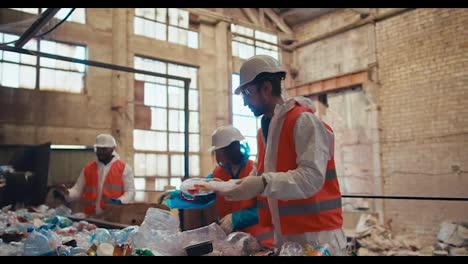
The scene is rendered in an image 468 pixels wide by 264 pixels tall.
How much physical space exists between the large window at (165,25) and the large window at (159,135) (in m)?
0.67

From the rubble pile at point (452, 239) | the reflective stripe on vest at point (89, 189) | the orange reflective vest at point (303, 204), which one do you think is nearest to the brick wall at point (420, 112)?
the rubble pile at point (452, 239)

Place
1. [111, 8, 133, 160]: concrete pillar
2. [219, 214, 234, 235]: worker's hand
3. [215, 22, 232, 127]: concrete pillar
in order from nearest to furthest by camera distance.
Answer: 1. [219, 214, 234, 235]: worker's hand
2. [111, 8, 133, 160]: concrete pillar
3. [215, 22, 232, 127]: concrete pillar

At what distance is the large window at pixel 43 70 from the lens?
7084 millimetres

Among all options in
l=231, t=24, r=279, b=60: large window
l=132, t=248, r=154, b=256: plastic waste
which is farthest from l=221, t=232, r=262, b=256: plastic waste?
l=231, t=24, r=279, b=60: large window

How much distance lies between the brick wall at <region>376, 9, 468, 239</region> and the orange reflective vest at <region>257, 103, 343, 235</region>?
23.2 ft

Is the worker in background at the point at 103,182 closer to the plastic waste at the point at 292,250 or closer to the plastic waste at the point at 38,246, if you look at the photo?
the plastic waste at the point at 38,246

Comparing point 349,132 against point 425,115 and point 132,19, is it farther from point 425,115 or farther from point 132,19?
point 132,19

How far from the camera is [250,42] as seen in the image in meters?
11.5

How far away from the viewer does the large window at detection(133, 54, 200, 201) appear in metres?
8.87

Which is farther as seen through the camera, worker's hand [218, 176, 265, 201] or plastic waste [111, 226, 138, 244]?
plastic waste [111, 226, 138, 244]

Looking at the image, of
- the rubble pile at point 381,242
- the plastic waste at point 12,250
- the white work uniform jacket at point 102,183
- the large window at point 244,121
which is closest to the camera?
the plastic waste at point 12,250

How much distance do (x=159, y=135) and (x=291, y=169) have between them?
7.53m

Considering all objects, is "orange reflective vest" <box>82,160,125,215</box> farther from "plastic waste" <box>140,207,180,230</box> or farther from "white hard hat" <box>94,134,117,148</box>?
"plastic waste" <box>140,207,180,230</box>

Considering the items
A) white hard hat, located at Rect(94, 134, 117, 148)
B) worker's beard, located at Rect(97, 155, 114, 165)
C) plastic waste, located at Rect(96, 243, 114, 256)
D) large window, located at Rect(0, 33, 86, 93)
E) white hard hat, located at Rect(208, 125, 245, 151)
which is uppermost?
large window, located at Rect(0, 33, 86, 93)
